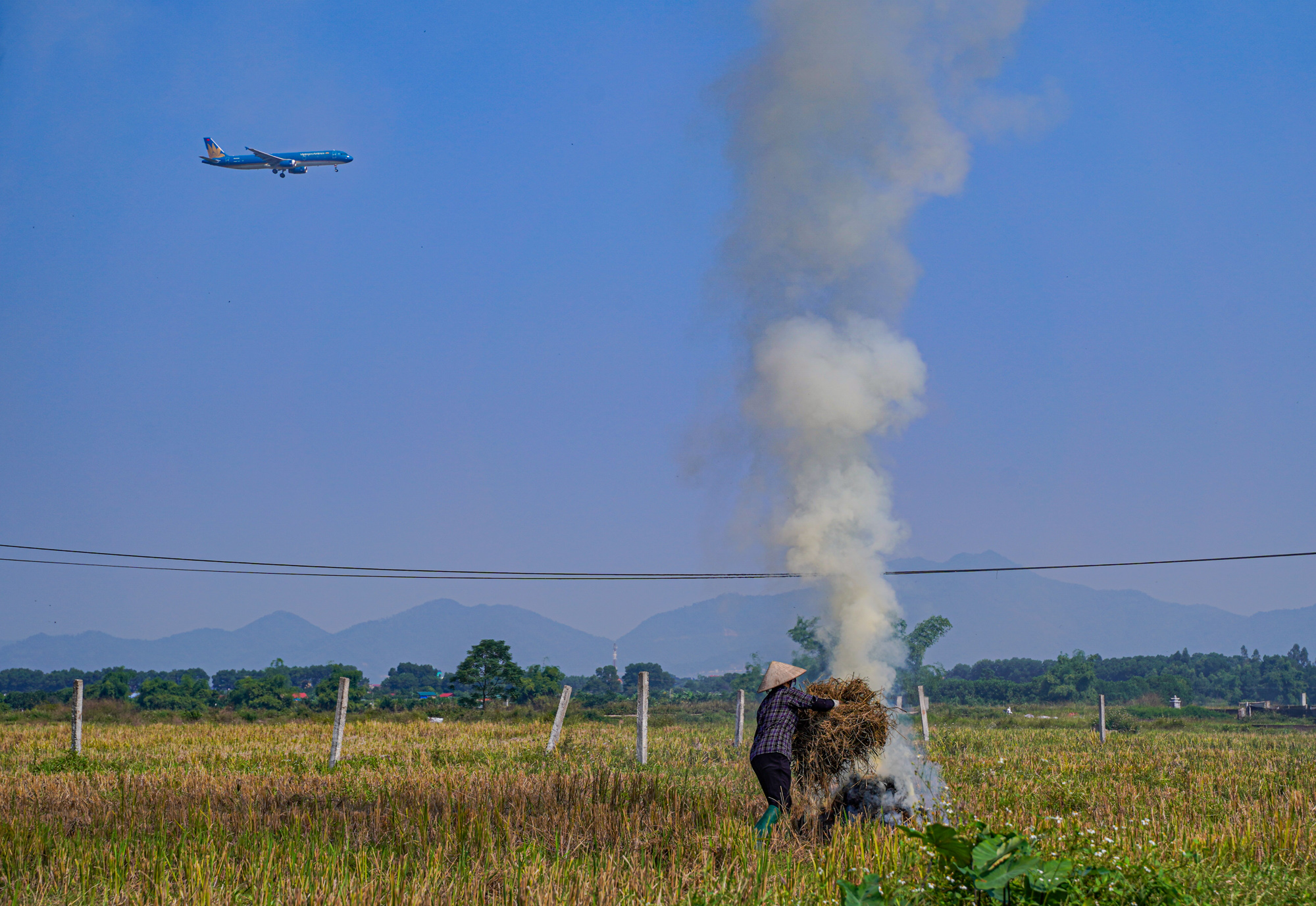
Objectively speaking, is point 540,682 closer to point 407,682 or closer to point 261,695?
point 261,695

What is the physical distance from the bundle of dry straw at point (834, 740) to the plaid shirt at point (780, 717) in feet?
1.47

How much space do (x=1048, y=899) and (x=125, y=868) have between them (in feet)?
24.4

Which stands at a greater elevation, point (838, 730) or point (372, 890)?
point (838, 730)

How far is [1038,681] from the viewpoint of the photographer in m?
108

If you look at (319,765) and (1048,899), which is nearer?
(1048,899)

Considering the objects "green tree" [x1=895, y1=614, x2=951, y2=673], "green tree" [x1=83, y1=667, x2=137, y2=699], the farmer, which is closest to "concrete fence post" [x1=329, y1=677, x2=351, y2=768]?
the farmer

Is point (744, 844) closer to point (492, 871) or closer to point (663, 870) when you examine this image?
point (663, 870)

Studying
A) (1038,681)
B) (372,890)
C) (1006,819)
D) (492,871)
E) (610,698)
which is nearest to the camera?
(372,890)

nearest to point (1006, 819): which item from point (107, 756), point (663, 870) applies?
point (663, 870)

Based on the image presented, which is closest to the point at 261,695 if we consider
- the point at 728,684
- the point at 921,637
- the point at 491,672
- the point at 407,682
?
the point at 491,672

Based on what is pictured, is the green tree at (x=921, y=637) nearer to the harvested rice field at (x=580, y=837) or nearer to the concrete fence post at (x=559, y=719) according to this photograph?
the concrete fence post at (x=559, y=719)

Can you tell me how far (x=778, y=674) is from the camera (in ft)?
34.6

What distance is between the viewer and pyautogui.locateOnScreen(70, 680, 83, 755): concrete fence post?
21781 millimetres

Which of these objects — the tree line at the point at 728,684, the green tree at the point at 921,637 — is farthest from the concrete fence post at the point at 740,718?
the green tree at the point at 921,637
